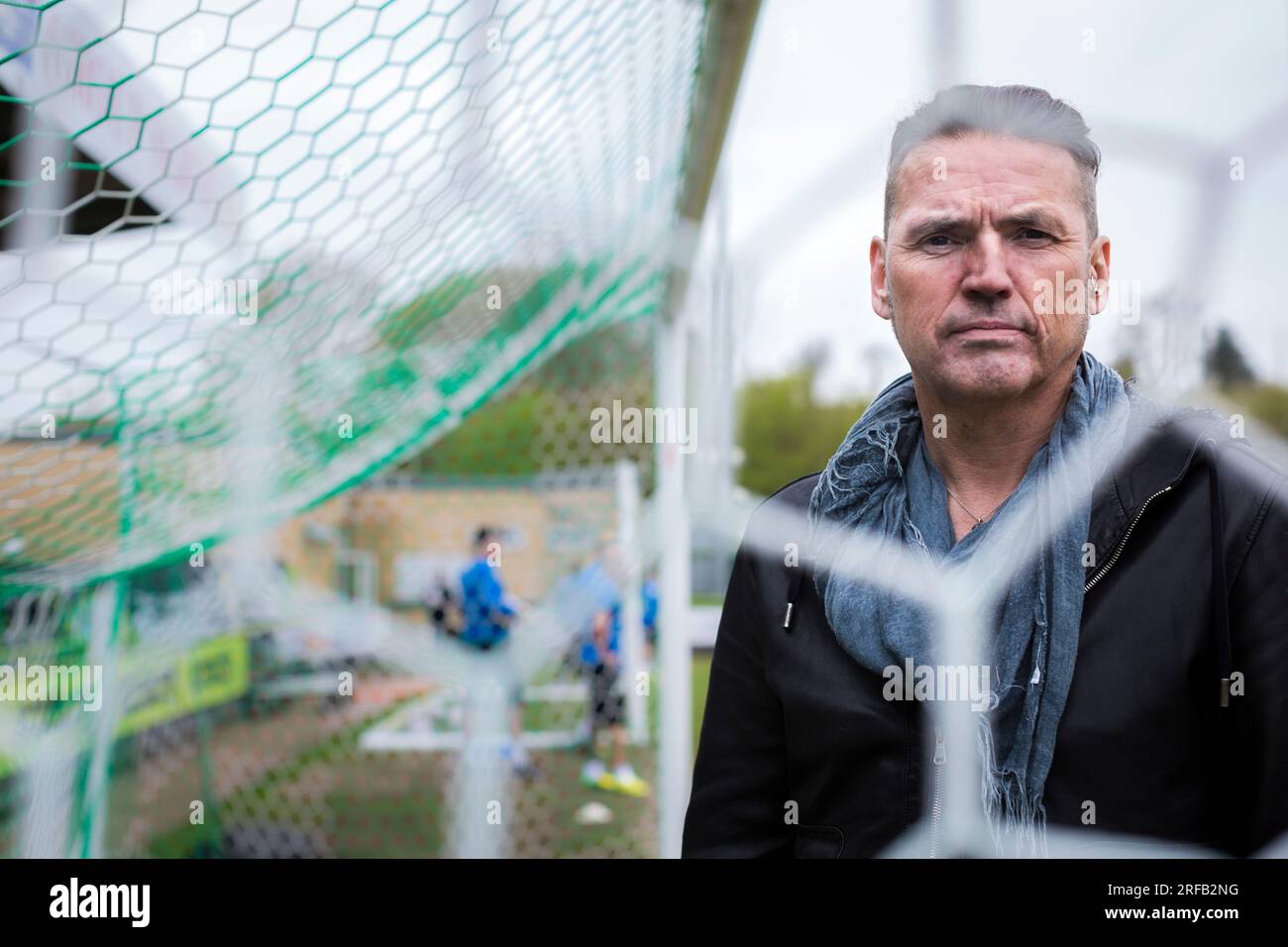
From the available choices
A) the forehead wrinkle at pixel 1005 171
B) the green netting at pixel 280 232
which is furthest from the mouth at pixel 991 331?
the green netting at pixel 280 232

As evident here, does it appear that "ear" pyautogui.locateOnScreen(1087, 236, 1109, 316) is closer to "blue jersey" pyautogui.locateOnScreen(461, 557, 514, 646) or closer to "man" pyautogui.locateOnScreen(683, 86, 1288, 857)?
"man" pyautogui.locateOnScreen(683, 86, 1288, 857)

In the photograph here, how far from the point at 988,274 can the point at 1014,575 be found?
0.28m

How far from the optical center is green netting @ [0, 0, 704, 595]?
1.03m

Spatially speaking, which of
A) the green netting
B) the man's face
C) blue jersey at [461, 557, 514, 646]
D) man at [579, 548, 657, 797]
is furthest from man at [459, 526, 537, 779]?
the man's face

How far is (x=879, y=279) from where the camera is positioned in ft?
3.05

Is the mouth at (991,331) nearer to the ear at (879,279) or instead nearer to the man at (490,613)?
the ear at (879,279)

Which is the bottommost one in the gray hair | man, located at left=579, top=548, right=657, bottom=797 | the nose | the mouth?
man, located at left=579, top=548, right=657, bottom=797

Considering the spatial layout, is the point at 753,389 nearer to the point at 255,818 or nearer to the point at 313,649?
the point at 313,649

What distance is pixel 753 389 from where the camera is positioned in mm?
3975

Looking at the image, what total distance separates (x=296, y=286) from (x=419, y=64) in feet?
1.55

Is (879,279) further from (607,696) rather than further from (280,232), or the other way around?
(607,696)

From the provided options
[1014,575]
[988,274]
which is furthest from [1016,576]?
[988,274]

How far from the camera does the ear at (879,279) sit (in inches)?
36.2
